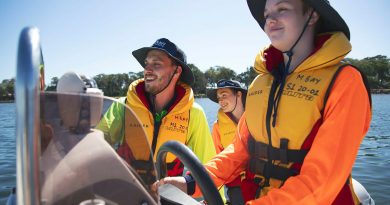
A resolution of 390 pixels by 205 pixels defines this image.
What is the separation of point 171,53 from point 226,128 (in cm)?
243

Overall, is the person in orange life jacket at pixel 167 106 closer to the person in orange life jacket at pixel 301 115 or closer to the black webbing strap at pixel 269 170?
the person in orange life jacket at pixel 301 115

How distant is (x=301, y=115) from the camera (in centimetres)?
179

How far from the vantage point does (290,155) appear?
5.93ft

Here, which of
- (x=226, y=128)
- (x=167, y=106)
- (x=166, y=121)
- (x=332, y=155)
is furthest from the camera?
(x=226, y=128)

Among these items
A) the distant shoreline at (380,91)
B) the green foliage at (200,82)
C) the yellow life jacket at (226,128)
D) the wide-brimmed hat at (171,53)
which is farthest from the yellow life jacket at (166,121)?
the distant shoreline at (380,91)

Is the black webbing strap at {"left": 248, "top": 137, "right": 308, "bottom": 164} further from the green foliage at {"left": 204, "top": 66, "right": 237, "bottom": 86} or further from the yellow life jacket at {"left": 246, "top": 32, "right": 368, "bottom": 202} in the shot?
the green foliage at {"left": 204, "top": 66, "right": 237, "bottom": 86}

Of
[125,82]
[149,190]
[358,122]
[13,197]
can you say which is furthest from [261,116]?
[125,82]

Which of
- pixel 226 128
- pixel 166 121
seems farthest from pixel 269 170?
pixel 226 128

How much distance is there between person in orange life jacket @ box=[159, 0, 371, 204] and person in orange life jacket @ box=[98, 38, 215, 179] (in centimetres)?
124

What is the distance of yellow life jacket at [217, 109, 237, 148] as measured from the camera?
528 cm

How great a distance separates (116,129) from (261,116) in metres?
1.14

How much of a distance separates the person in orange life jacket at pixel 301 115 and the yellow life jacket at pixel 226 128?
3010 millimetres

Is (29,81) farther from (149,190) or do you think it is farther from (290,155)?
(290,155)

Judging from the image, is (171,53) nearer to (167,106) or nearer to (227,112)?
(167,106)
